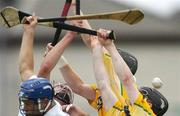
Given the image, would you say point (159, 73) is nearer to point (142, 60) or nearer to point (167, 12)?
point (142, 60)

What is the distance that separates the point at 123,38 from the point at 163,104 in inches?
620

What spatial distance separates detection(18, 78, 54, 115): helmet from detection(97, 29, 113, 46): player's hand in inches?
29.5

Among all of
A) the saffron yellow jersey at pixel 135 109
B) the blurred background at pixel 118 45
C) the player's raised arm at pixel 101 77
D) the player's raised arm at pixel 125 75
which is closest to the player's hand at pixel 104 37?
the player's raised arm at pixel 125 75

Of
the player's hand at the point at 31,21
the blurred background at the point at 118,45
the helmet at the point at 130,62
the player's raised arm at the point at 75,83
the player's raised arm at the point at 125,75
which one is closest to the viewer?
the player's raised arm at the point at 125,75

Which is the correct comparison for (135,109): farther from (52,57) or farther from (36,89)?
(36,89)

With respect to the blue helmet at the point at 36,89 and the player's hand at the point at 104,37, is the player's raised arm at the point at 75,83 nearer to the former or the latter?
the player's hand at the point at 104,37

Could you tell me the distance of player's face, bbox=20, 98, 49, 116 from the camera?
7.55m

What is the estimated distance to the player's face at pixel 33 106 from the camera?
24.8 ft

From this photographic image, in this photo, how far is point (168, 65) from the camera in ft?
79.5

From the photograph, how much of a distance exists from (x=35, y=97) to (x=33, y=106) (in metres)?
0.07

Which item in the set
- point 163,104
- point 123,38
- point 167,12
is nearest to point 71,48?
point 123,38

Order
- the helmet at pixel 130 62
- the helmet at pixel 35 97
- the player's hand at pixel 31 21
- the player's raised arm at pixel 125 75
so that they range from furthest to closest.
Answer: the helmet at pixel 130 62 → the player's hand at pixel 31 21 → the player's raised arm at pixel 125 75 → the helmet at pixel 35 97

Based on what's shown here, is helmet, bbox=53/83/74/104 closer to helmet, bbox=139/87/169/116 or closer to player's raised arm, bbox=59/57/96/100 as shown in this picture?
player's raised arm, bbox=59/57/96/100

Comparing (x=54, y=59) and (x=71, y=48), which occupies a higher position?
(x=54, y=59)
